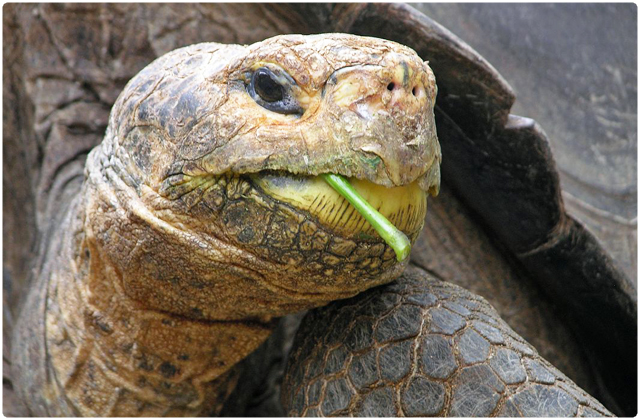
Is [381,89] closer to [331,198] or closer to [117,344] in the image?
[331,198]

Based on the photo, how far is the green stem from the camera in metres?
1.06

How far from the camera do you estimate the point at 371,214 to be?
106cm

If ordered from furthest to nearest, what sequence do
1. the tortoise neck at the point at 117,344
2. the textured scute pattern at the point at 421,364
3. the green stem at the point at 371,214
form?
the tortoise neck at the point at 117,344, the textured scute pattern at the point at 421,364, the green stem at the point at 371,214

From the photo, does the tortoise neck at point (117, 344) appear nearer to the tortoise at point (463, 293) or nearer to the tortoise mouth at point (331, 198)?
the tortoise at point (463, 293)

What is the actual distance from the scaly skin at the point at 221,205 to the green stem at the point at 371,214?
3 cm

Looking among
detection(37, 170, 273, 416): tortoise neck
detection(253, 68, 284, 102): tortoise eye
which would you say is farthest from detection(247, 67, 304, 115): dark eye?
detection(37, 170, 273, 416): tortoise neck

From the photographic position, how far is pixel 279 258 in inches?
44.8

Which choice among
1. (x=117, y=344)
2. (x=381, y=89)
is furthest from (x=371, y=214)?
(x=117, y=344)

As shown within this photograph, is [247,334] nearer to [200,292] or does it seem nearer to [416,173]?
Result: [200,292]

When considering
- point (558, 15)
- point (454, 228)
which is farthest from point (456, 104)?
point (558, 15)

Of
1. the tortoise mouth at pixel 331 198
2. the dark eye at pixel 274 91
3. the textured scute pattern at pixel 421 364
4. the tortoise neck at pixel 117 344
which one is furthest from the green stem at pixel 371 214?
the tortoise neck at pixel 117 344

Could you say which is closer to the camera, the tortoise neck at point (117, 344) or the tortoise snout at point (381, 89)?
the tortoise snout at point (381, 89)

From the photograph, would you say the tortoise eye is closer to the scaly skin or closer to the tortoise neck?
the scaly skin

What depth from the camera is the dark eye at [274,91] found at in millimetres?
1101
